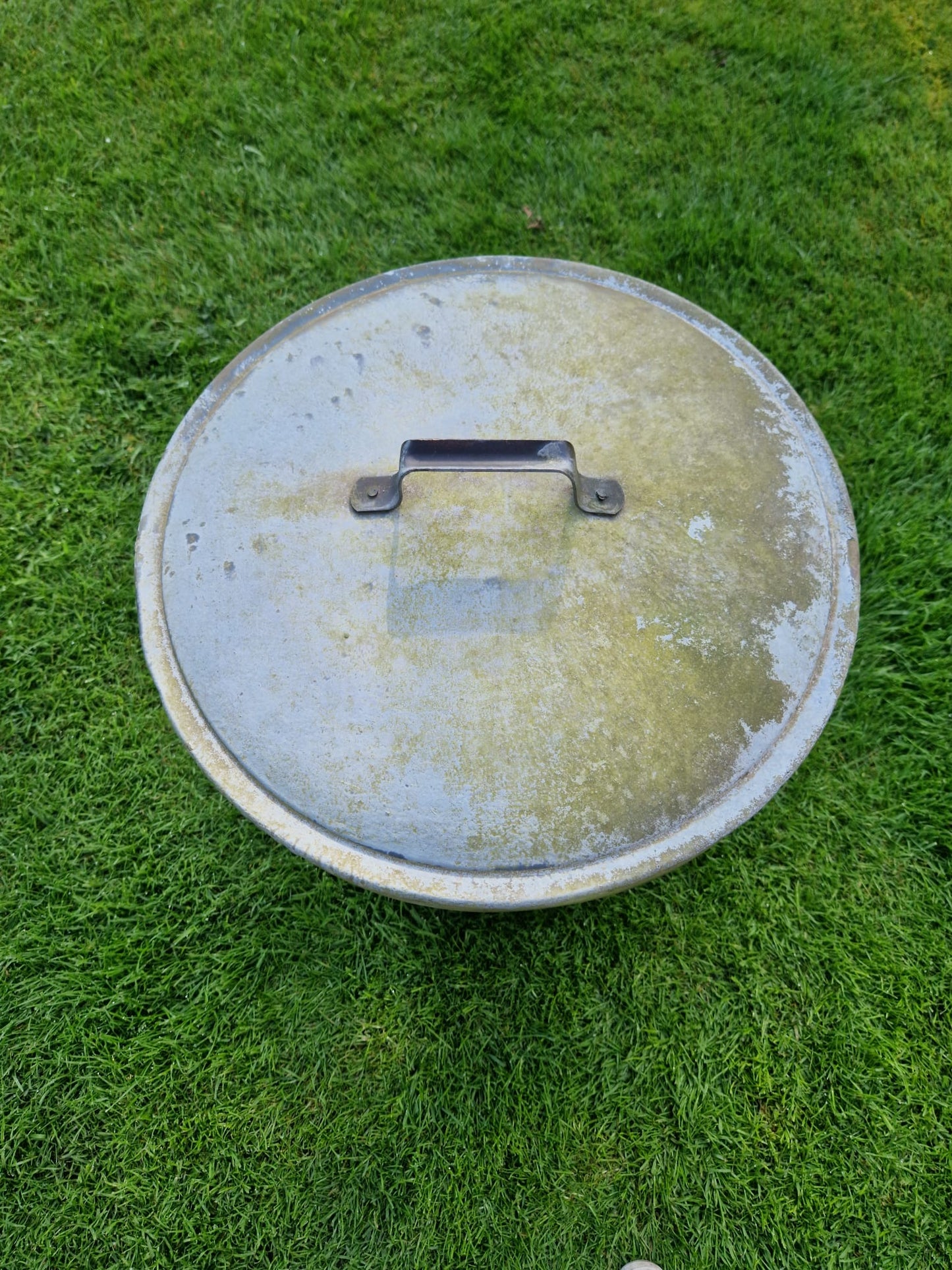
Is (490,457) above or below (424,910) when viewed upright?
above

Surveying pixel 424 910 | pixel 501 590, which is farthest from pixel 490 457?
pixel 424 910

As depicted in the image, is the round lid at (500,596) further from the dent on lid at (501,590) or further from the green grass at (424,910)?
the green grass at (424,910)

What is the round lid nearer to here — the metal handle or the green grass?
the metal handle

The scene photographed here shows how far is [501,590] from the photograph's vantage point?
1.52 metres

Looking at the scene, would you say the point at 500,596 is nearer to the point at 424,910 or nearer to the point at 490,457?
the point at 490,457

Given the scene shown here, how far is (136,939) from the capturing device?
230 centimetres

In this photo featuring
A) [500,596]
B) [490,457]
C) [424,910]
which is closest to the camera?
[490,457]

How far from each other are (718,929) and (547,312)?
182cm

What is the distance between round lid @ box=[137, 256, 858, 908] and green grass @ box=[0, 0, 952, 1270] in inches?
40.5

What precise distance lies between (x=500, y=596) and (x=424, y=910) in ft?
4.09

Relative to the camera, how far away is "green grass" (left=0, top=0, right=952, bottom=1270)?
2061 mm

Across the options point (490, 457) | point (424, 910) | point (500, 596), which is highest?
point (490, 457)

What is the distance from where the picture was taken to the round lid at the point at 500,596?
1.43 meters

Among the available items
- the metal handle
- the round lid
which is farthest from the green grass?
the metal handle
